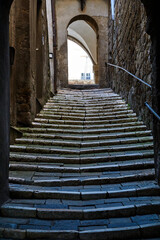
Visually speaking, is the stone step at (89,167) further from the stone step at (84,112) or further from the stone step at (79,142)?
the stone step at (84,112)

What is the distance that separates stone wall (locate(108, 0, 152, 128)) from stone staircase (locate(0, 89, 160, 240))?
54 centimetres

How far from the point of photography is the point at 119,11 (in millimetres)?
8016

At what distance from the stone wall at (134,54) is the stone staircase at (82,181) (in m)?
0.54

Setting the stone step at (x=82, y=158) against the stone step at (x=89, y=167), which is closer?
the stone step at (x=89, y=167)

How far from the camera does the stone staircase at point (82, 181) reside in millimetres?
2260

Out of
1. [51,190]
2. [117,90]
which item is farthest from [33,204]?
[117,90]

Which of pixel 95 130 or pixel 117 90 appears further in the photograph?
pixel 117 90

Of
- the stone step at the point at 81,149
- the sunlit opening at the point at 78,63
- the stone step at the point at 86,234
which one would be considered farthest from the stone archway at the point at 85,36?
the stone step at the point at 86,234

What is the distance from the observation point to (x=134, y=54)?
592 cm

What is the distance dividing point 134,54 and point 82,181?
12.4 ft

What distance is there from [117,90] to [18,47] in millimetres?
4043

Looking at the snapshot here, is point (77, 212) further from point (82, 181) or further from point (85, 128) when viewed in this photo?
point (85, 128)

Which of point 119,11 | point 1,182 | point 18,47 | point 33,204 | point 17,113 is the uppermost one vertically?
point 119,11

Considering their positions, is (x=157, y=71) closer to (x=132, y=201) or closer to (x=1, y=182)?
(x=132, y=201)
